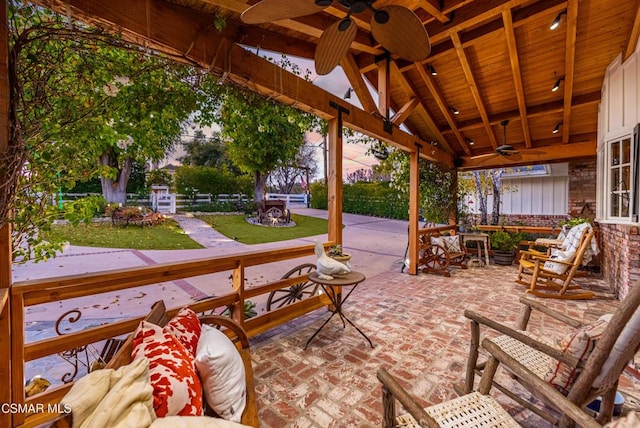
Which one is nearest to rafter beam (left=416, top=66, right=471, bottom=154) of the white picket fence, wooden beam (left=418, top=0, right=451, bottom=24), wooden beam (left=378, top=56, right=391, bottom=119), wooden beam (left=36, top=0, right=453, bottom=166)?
wooden beam (left=378, top=56, right=391, bottom=119)

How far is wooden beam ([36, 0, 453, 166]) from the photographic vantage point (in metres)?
1.72

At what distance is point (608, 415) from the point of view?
139cm

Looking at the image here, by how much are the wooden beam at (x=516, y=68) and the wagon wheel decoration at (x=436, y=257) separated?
2.89 metres

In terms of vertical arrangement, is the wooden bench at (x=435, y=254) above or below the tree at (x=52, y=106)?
below

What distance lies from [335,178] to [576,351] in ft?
8.81

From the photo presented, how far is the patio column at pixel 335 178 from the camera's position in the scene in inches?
139

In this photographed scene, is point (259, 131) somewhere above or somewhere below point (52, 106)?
above

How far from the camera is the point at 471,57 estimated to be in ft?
14.1

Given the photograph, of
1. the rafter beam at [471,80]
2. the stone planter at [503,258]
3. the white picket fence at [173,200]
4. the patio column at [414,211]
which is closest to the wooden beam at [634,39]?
the rafter beam at [471,80]

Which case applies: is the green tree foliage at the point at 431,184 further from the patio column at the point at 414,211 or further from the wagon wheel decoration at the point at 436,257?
the wagon wheel decoration at the point at 436,257

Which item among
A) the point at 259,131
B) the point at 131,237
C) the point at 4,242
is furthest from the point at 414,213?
the point at 131,237

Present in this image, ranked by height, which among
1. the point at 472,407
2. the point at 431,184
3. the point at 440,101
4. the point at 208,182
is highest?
the point at 440,101

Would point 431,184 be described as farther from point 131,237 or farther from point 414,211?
point 131,237

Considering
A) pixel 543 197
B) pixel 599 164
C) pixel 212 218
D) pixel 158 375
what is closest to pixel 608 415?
pixel 158 375
